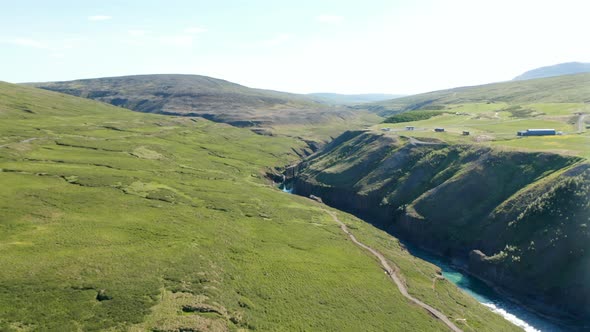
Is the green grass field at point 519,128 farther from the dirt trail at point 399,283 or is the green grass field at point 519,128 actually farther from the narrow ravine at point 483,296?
the dirt trail at point 399,283

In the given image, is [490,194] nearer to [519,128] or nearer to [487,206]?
[487,206]

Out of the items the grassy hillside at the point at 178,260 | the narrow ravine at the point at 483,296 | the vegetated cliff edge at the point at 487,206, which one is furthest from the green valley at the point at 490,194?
the grassy hillside at the point at 178,260

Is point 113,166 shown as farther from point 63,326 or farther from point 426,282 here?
point 426,282

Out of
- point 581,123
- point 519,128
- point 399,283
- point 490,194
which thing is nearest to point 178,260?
point 399,283

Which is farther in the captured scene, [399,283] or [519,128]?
[519,128]

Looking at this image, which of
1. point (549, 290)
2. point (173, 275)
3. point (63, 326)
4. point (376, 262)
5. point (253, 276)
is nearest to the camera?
point (63, 326)

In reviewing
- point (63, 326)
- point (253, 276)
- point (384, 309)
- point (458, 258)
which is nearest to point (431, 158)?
point (458, 258)
